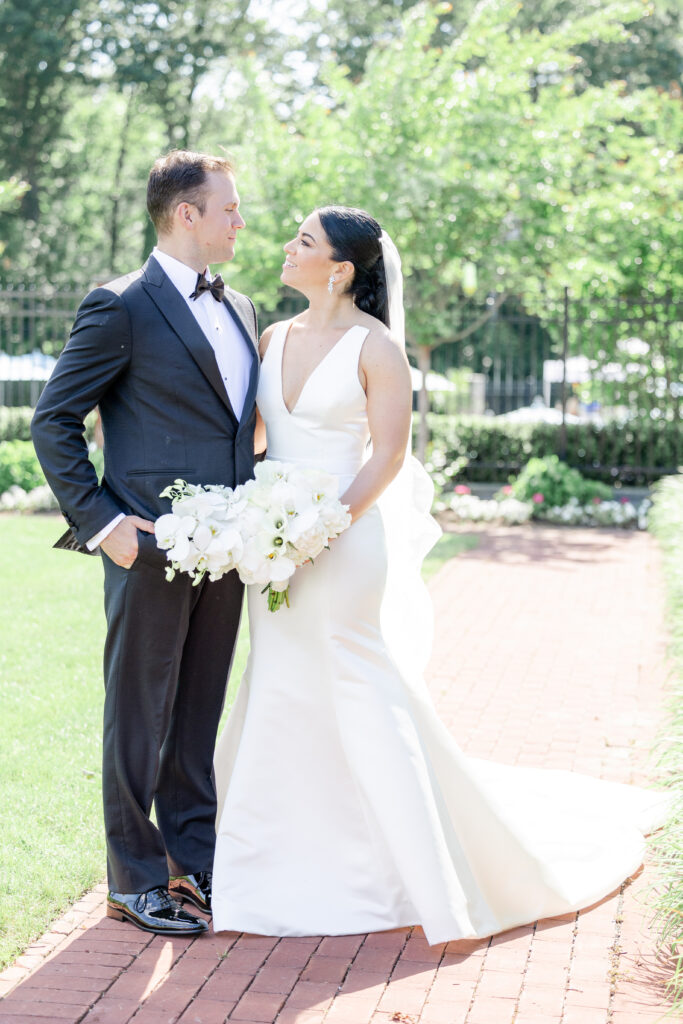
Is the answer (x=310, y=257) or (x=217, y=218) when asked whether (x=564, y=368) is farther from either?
(x=217, y=218)

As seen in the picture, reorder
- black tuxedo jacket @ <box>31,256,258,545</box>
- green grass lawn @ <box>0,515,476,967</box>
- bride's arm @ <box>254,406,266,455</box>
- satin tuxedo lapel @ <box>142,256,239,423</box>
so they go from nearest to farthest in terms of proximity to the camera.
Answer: black tuxedo jacket @ <box>31,256,258,545</box> → satin tuxedo lapel @ <box>142,256,239,423</box> → green grass lawn @ <box>0,515,476,967</box> → bride's arm @ <box>254,406,266,455</box>

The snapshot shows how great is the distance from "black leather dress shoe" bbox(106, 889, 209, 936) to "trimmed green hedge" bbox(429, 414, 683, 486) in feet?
39.8

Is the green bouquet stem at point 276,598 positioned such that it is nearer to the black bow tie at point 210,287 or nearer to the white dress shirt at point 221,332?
the white dress shirt at point 221,332

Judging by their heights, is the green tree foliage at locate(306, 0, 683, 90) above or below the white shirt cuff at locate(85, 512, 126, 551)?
above

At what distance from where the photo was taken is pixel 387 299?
3.93 m

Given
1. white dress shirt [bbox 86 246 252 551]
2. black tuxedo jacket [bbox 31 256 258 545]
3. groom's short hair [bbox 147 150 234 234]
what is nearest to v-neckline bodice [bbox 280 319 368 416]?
white dress shirt [bbox 86 246 252 551]

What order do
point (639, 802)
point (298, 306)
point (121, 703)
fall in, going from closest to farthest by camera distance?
point (121, 703) → point (639, 802) → point (298, 306)

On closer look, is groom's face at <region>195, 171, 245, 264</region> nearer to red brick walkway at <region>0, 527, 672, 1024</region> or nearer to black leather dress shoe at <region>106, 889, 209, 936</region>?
black leather dress shoe at <region>106, 889, 209, 936</region>

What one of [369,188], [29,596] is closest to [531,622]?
[29,596]

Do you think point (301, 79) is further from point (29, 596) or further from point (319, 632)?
point (319, 632)

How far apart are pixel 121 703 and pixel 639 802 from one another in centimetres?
223

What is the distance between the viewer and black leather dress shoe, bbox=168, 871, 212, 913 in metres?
3.77

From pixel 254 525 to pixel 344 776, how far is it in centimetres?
94

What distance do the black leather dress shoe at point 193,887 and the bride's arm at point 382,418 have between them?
4.35 feet
